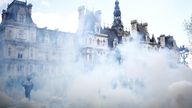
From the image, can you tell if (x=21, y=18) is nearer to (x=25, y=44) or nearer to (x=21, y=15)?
(x=21, y=15)

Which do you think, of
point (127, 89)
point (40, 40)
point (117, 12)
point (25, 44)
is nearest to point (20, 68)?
point (25, 44)

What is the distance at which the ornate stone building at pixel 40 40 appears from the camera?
45.1 meters

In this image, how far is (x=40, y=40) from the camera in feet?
163

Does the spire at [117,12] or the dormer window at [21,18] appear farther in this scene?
the spire at [117,12]

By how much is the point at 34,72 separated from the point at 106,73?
1610cm

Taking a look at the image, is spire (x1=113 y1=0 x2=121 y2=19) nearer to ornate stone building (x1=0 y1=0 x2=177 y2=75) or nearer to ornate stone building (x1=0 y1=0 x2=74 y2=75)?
ornate stone building (x1=0 y1=0 x2=177 y2=75)

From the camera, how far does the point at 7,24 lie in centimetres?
4450

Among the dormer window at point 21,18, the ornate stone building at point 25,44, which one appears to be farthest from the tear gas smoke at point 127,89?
the dormer window at point 21,18

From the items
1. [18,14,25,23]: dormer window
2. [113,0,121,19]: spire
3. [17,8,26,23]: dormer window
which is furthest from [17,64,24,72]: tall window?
[113,0,121,19]: spire

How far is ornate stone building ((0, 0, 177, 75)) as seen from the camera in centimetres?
4512

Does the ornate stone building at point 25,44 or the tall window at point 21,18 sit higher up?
the tall window at point 21,18

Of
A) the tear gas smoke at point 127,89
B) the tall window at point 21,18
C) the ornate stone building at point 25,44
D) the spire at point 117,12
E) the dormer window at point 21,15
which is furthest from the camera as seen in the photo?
the spire at point 117,12

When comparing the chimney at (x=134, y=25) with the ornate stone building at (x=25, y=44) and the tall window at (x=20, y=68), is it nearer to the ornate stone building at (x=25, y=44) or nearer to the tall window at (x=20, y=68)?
the ornate stone building at (x=25, y=44)

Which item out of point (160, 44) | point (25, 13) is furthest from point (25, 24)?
point (160, 44)
